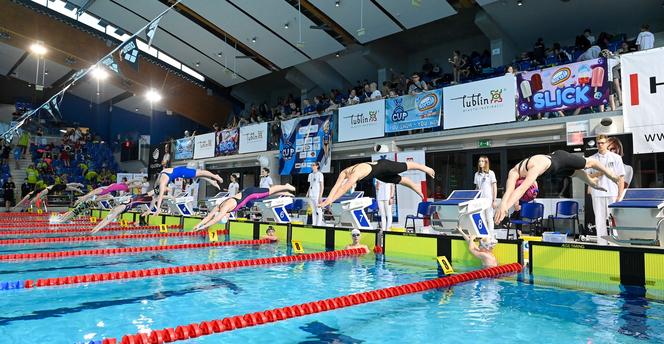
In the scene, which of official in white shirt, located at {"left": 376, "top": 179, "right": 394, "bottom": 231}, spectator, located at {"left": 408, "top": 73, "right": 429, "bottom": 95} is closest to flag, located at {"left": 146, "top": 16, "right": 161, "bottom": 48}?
official in white shirt, located at {"left": 376, "top": 179, "right": 394, "bottom": 231}

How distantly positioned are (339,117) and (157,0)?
8.08m

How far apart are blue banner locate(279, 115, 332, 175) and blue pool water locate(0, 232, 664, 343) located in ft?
27.6

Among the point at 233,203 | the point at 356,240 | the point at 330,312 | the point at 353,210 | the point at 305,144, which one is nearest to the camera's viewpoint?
the point at 330,312

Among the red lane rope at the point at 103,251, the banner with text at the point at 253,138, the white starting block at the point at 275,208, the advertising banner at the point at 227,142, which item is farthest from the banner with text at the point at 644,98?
the advertising banner at the point at 227,142

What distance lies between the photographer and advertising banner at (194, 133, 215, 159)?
18969 mm

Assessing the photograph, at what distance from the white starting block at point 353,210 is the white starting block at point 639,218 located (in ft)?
13.3

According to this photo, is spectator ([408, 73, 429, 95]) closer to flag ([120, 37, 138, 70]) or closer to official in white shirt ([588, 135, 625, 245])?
official in white shirt ([588, 135, 625, 245])

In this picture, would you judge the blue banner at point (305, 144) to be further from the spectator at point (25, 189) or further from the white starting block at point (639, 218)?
the spectator at point (25, 189)

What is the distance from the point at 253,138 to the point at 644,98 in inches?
482

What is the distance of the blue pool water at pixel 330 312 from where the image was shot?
10.2 feet

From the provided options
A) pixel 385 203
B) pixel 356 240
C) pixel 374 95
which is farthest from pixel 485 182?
pixel 374 95

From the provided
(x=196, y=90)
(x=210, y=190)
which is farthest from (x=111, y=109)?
(x=210, y=190)

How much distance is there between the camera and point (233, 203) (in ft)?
25.6

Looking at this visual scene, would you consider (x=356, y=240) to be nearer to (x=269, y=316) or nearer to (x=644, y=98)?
(x=269, y=316)
